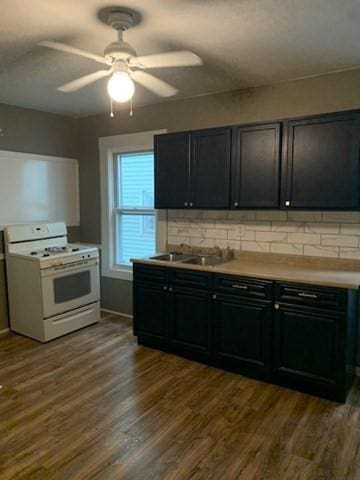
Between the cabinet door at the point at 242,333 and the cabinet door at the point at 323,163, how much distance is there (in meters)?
0.90

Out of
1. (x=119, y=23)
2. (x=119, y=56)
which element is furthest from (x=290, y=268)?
(x=119, y=23)

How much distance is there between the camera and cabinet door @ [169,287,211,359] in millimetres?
3105

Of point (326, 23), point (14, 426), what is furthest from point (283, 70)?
point (14, 426)

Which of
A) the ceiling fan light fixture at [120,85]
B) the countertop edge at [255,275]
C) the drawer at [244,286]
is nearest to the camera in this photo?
the ceiling fan light fixture at [120,85]

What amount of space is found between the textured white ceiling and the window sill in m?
2.09

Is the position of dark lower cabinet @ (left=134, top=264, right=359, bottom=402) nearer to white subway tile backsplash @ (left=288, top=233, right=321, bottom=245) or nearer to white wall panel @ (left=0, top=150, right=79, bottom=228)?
white subway tile backsplash @ (left=288, top=233, right=321, bottom=245)

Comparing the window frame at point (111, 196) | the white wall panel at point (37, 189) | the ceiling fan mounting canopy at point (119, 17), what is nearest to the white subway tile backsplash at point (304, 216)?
the window frame at point (111, 196)

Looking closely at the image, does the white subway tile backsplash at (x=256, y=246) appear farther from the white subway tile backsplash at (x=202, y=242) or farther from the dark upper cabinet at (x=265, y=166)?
the dark upper cabinet at (x=265, y=166)

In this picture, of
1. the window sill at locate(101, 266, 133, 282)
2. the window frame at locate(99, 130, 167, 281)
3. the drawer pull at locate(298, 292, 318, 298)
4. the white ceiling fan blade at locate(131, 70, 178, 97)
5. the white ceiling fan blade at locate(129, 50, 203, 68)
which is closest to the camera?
Result: the white ceiling fan blade at locate(129, 50, 203, 68)

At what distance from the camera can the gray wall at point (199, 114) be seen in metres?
2.96

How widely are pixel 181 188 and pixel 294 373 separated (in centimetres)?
188

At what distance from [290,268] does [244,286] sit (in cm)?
45

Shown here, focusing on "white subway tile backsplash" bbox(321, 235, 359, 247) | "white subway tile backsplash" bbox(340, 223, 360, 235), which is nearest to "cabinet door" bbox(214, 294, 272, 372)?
"white subway tile backsplash" bbox(321, 235, 359, 247)

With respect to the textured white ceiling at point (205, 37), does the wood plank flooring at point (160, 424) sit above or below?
below
